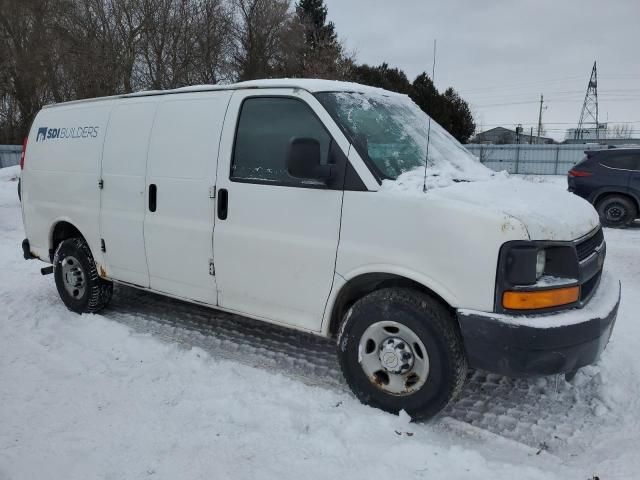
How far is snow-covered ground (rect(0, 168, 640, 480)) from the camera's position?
9.45 ft

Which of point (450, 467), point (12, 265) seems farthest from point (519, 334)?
point (12, 265)

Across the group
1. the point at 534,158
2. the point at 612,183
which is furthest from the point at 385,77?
the point at 612,183

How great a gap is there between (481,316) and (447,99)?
102ft

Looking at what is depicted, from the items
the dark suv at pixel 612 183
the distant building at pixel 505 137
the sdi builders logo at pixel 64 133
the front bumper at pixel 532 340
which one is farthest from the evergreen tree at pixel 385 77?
the front bumper at pixel 532 340

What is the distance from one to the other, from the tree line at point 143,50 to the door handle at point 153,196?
71.1ft

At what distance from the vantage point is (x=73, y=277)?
17.2ft

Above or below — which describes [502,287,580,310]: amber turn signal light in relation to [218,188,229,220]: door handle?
below

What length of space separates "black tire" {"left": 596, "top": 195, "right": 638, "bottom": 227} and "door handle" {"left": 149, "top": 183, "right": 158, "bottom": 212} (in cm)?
965

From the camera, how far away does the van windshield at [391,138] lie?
134 inches

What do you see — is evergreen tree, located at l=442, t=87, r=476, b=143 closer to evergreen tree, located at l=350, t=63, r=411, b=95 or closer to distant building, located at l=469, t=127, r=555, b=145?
evergreen tree, located at l=350, t=63, r=411, b=95

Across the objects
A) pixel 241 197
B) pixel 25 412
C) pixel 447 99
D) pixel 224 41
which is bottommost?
pixel 25 412

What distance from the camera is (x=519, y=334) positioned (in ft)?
9.37

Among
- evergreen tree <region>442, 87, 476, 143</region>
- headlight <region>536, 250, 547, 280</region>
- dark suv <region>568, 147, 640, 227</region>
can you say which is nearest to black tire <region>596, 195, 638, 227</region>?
dark suv <region>568, 147, 640, 227</region>

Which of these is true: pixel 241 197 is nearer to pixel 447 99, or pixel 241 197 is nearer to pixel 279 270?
pixel 279 270
